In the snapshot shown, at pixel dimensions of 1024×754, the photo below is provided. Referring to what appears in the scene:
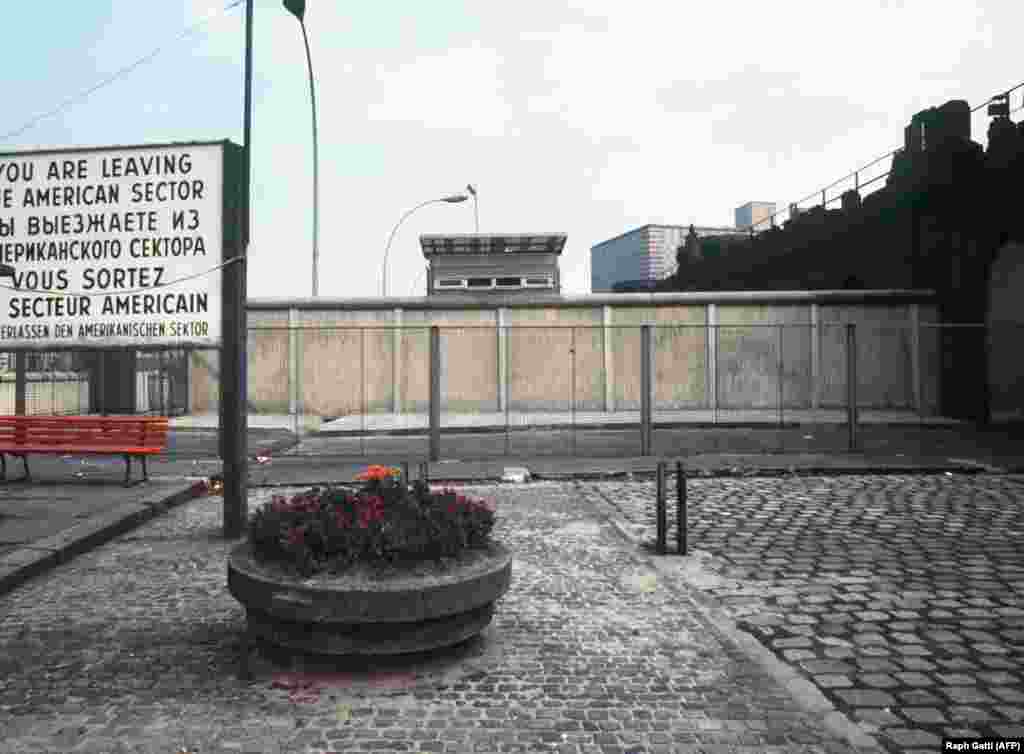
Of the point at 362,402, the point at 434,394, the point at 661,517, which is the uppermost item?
the point at 434,394

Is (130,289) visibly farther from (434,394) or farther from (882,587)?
(882,587)

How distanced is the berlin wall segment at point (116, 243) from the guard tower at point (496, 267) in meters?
15.8

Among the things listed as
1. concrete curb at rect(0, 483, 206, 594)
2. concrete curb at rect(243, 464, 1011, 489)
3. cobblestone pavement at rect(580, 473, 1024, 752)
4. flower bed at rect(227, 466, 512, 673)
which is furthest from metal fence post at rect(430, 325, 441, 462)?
flower bed at rect(227, 466, 512, 673)

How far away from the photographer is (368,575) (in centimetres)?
439

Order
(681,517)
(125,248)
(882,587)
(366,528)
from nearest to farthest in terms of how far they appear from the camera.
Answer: (366,528)
(882,587)
(681,517)
(125,248)

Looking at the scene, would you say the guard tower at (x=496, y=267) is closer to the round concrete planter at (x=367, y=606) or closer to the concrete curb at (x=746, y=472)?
the concrete curb at (x=746, y=472)

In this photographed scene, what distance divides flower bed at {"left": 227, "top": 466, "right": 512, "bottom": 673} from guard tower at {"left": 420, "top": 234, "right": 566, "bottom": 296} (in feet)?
68.0

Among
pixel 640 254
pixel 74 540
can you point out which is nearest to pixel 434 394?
pixel 74 540

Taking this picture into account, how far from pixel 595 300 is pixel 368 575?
1880cm

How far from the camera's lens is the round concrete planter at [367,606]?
4.23 meters

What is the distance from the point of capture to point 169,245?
9.29 metres

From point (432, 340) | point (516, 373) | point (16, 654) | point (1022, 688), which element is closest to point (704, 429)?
point (516, 373)

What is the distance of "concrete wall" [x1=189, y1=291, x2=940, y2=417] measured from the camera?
2138cm

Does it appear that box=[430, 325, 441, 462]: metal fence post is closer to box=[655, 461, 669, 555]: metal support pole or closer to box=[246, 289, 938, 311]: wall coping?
box=[655, 461, 669, 555]: metal support pole
